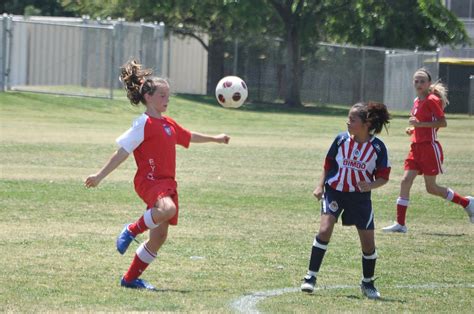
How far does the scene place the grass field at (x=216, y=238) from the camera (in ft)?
26.9

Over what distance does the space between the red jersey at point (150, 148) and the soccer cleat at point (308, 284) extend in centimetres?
136

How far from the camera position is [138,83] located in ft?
29.0

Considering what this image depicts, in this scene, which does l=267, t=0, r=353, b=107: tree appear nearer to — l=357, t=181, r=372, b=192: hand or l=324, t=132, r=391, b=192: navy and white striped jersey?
l=324, t=132, r=391, b=192: navy and white striped jersey

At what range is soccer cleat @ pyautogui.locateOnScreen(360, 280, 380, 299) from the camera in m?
8.45

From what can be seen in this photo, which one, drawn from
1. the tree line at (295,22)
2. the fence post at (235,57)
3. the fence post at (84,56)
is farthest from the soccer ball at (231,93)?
the fence post at (235,57)

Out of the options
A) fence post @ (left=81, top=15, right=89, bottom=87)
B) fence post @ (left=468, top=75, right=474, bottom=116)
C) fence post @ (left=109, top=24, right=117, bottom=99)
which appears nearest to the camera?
fence post @ (left=109, top=24, right=117, bottom=99)

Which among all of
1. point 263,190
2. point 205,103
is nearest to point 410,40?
point 205,103

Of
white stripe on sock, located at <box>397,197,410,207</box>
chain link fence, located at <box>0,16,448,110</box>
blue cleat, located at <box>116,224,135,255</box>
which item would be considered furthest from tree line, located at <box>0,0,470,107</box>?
blue cleat, located at <box>116,224,135,255</box>

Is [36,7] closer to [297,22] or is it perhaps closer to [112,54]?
[297,22]

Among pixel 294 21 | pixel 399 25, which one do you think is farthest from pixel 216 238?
pixel 399 25

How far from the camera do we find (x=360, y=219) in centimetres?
873

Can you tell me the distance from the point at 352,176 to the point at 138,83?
75.3 inches

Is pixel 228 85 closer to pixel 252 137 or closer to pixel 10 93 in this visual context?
pixel 252 137

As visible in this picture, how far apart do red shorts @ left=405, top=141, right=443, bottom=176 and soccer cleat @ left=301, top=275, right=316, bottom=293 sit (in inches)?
196
